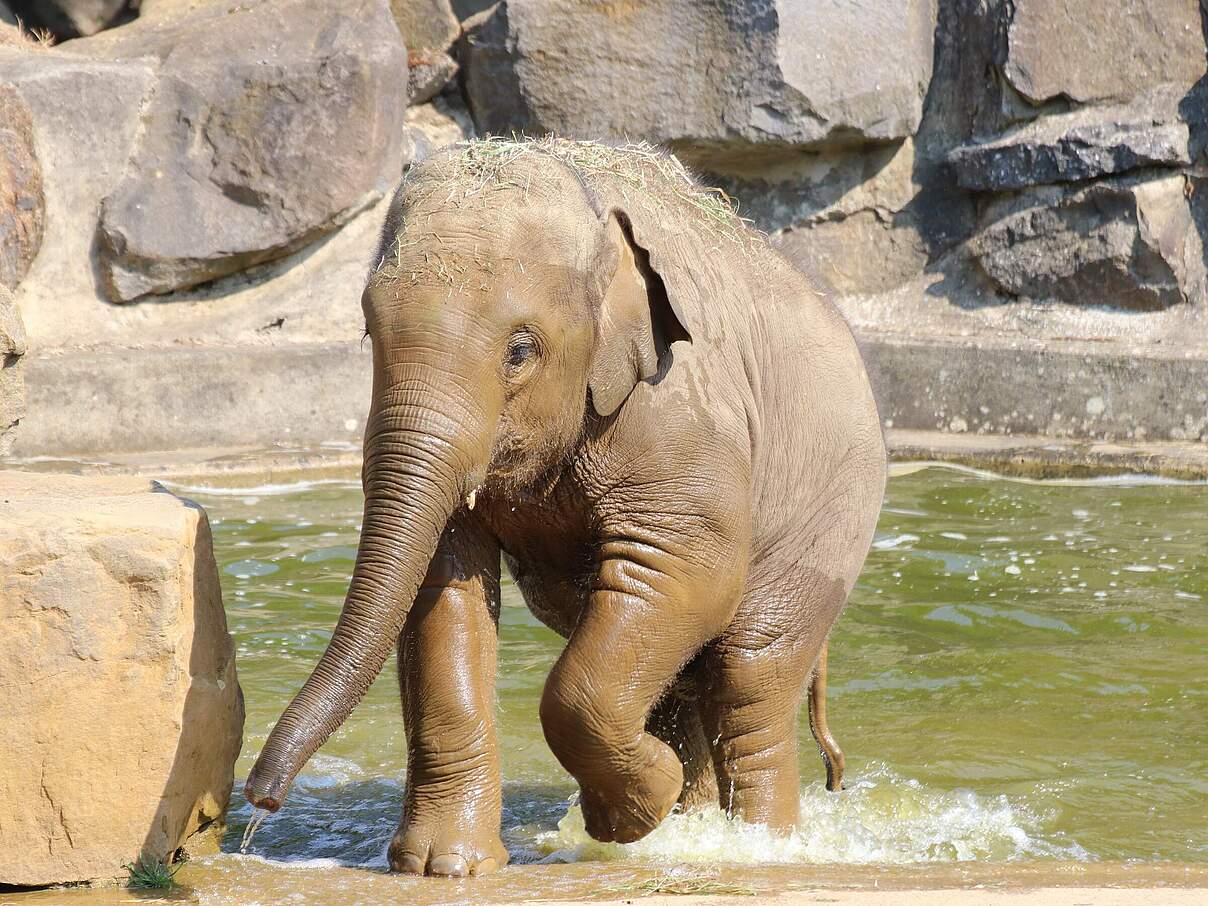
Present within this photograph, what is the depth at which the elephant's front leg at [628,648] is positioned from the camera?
161 inches

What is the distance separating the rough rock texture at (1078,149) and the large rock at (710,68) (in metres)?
0.78

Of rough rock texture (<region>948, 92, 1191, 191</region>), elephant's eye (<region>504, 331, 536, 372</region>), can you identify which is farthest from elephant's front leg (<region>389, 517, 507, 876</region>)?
rough rock texture (<region>948, 92, 1191, 191</region>)

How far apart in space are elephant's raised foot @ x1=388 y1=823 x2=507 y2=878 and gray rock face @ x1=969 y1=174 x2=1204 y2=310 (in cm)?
932

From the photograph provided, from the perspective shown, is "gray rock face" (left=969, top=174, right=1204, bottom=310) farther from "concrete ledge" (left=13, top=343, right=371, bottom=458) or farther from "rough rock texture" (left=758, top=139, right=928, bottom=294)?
"concrete ledge" (left=13, top=343, right=371, bottom=458)

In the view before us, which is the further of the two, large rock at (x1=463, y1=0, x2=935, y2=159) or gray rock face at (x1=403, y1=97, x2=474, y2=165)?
gray rock face at (x1=403, y1=97, x2=474, y2=165)

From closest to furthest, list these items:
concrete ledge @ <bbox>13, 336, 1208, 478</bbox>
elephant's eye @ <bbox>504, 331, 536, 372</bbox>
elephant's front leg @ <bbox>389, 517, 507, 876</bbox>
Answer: elephant's eye @ <bbox>504, 331, 536, 372</bbox> < elephant's front leg @ <bbox>389, 517, 507, 876</bbox> < concrete ledge @ <bbox>13, 336, 1208, 478</bbox>

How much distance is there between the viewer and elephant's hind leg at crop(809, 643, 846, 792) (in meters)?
5.32

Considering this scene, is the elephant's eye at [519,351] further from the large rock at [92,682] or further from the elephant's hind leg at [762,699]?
the elephant's hind leg at [762,699]

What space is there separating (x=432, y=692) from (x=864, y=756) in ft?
7.30

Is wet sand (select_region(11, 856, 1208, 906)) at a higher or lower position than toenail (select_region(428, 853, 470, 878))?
higher

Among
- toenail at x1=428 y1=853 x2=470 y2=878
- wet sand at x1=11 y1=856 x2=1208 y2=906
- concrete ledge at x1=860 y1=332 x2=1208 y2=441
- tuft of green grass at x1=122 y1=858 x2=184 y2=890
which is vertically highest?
wet sand at x1=11 y1=856 x2=1208 y2=906

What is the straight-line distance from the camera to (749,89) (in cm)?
1297

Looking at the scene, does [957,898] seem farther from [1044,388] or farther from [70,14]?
[70,14]

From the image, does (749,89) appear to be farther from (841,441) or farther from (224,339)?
(841,441)
